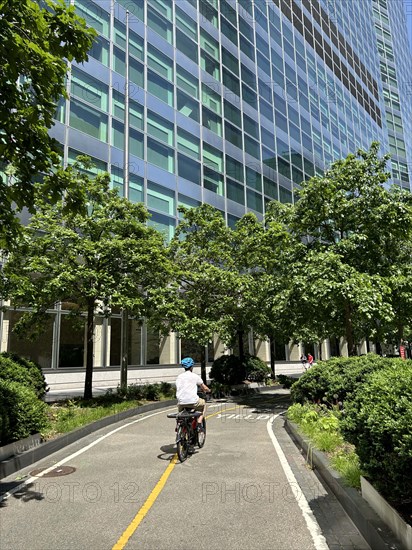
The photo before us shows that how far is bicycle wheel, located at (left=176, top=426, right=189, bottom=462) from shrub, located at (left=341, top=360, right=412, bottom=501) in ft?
11.2

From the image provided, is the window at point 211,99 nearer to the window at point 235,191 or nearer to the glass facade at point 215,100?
the glass facade at point 215,100

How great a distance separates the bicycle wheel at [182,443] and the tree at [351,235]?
739 centimetres

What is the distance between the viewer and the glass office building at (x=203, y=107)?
2497cm

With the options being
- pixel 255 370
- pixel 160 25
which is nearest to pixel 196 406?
pixel 255 370

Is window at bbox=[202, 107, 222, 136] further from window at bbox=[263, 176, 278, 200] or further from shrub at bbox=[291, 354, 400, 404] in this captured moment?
shrub at bbox=[291, 354, 400, 404]

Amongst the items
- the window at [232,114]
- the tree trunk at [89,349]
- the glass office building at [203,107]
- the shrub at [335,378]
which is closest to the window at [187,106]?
the glass office building at [203,107]

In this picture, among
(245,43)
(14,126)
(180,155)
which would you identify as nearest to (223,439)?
(14,126)

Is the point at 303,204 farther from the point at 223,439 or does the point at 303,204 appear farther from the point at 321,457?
the point at 321,457

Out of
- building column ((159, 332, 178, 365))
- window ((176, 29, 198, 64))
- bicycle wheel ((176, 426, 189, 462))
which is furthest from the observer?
window ((176, 29, 198, 64))

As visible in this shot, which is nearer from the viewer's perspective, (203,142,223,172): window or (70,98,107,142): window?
(70,98,107,142): window

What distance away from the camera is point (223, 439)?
1028 centimetres

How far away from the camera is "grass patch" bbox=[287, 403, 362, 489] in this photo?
6152 mm

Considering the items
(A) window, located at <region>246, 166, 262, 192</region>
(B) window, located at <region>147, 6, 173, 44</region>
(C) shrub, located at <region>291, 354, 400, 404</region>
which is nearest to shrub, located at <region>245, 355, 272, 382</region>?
(C) shrub, located at <region>291, 354, 400, 404</region>

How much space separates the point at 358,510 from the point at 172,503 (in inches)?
91.6
